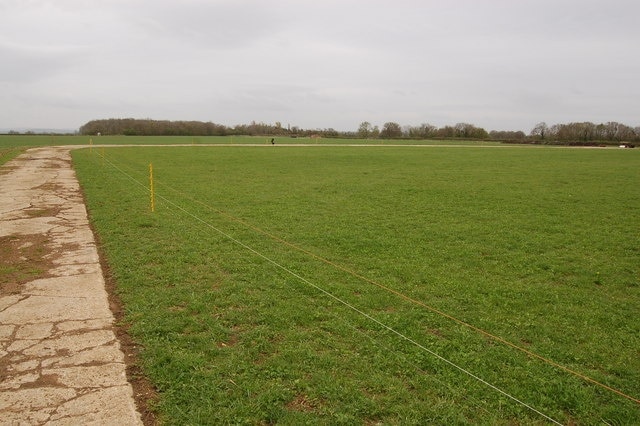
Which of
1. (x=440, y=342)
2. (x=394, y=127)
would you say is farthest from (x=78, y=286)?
(x=394, y=127)

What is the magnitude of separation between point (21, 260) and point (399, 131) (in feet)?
358

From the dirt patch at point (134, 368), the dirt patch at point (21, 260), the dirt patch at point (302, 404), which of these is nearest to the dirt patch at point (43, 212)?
the dirt patch at point (21, 260)

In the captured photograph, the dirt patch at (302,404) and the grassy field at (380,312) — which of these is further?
the grassy field at (380,312)

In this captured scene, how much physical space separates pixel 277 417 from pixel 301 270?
3.15 m

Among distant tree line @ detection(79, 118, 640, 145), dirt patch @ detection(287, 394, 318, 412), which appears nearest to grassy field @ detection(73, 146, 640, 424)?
dirt patch @ detection(287, 394, 318, 412)

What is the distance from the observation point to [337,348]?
150 inches

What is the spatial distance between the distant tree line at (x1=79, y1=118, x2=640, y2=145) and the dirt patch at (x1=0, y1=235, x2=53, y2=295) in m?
88.9

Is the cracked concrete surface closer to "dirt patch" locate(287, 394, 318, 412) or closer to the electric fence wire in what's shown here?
"dirt patch" locate(287, 394, 318, 412)

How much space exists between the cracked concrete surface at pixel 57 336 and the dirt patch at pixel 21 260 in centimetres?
1

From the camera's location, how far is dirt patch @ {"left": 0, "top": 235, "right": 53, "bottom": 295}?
5.18 metres

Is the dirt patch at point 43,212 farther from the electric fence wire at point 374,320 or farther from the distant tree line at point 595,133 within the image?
the distant tree line at point 595,133

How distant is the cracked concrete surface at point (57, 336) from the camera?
288 centimetres

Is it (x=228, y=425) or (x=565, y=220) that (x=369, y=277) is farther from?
(x=565, y=220)

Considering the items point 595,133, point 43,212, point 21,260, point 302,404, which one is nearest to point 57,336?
point 302,404
